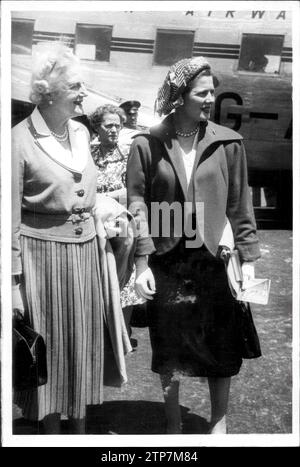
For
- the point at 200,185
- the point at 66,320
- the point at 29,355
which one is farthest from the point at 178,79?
the point at 29,355

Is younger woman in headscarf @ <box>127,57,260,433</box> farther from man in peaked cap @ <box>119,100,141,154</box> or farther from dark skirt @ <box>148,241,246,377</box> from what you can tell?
man in peaked cap @ <box>119,100,141,154</box>

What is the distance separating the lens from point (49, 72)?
314cm

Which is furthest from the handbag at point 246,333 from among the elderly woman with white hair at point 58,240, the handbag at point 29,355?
the handbag at point 29,355

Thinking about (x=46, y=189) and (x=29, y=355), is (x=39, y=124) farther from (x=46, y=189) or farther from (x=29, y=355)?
(x=29, y=355)

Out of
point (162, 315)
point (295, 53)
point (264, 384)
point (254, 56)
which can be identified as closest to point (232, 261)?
point (162, 315)

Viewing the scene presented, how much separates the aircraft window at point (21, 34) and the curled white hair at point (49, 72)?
0.37 meters

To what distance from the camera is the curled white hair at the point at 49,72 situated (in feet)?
10.3

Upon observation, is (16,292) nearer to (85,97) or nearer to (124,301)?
(124,301)

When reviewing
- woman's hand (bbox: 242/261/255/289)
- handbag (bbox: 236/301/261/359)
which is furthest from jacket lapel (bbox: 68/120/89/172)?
handbag (bbox: 236/301/261/359)

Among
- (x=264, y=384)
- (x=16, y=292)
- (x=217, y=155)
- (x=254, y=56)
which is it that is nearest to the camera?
(x=16, y=292)

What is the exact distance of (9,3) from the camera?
358 centimetres

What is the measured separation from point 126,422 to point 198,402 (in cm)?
47
